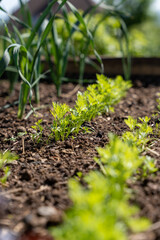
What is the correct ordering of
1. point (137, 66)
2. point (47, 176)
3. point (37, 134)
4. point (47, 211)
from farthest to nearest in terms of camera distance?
point (137, 66), point (37, 134), point (47, 176), point (47, 211)

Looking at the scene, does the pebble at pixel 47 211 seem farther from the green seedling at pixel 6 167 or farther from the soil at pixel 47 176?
the green seedling at pixel 6 167

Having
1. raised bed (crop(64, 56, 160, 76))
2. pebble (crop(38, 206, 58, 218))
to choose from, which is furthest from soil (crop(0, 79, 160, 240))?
raised bed (crop(64, 56, 160, 76))

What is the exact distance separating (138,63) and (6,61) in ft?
7.52

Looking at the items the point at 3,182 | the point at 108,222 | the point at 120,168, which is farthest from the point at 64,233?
the point at 3,182

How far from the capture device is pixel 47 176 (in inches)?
49.6

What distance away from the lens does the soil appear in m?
0.93

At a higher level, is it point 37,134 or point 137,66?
point 37,134

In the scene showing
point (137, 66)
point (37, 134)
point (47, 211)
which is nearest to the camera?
point (47, 211)

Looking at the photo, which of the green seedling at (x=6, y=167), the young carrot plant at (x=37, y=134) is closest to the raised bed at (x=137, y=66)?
the young carrot plant at (x=37, y=134)

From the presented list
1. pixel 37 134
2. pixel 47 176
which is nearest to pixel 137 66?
pixel 37 134

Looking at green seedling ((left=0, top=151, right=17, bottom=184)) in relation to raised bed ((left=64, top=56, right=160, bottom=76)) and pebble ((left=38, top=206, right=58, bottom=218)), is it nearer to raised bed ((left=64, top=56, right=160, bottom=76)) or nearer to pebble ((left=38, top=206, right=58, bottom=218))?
pebble ((left=38, top=206, right=58, bottom=218))

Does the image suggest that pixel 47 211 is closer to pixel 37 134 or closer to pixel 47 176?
pixel 47 176

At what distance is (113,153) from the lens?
0.97 m

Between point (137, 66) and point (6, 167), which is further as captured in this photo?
point (137, 66)
